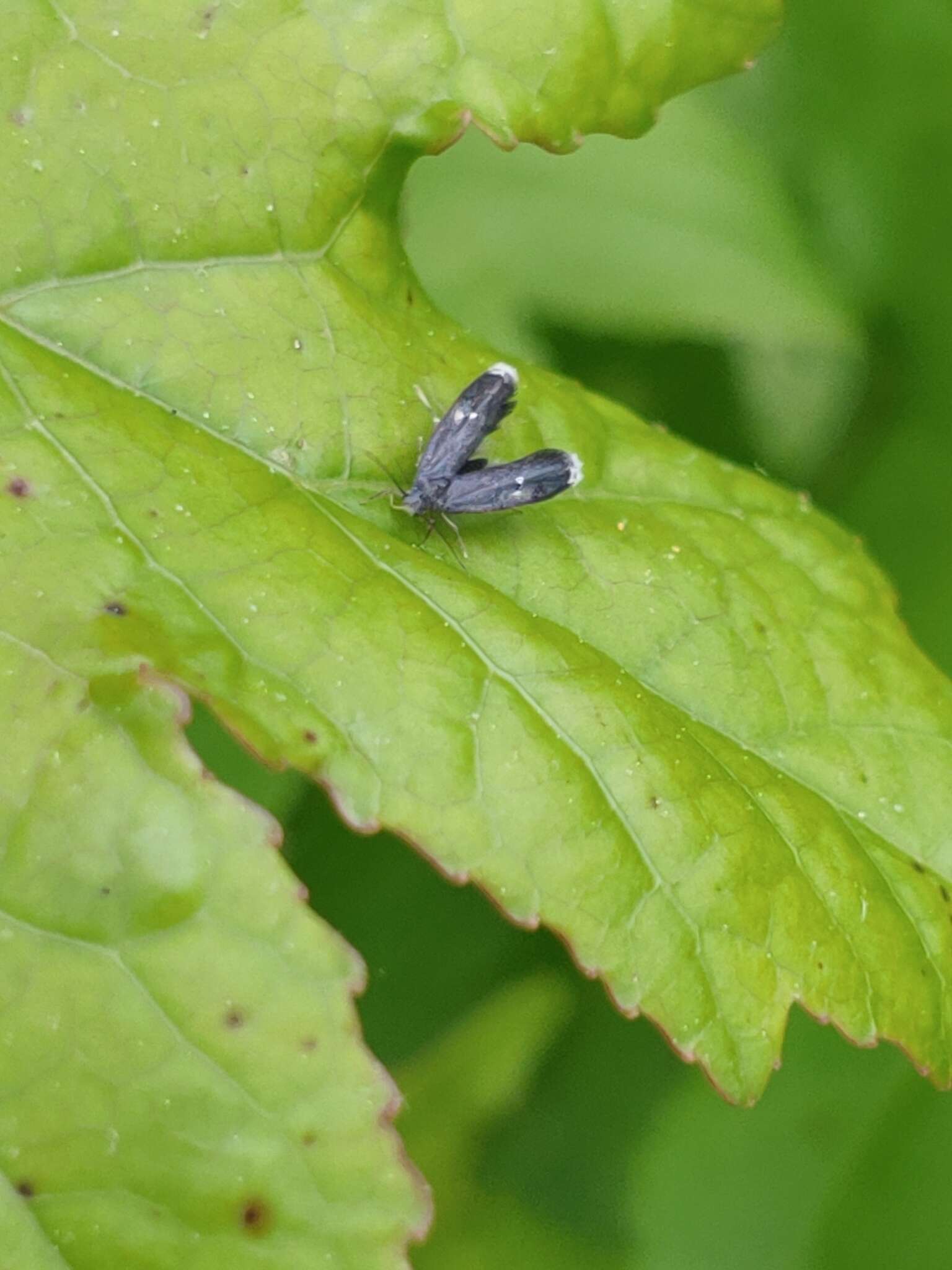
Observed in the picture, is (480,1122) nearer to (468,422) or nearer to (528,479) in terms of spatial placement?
(528,479)

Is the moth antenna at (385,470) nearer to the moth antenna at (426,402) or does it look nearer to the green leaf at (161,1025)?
the moth antenna at (426,402)

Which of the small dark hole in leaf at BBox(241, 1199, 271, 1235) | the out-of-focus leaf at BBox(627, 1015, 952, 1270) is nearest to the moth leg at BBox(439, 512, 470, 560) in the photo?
the small dark hole in leaf at BBox(241, 1199, 271, 1235)

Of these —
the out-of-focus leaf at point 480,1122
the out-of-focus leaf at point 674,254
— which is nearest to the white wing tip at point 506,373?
the out-of-focus leaf at point 674,254

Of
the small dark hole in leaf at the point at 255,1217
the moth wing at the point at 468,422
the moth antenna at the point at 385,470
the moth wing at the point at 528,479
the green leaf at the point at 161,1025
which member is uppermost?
the moth wing at the point at 468,422

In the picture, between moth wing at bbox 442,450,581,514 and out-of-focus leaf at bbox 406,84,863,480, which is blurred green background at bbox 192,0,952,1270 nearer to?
out-of-focus leaf at bbox 406,84,863,480

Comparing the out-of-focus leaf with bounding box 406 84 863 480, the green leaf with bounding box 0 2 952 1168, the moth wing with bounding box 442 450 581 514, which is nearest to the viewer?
the green leaf with bounding box 0 2 952 1168

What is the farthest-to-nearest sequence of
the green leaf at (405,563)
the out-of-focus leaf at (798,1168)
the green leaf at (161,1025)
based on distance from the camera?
the out-of-focus leaf at (798,1168), the green leaf at (405,563), the green leaf at (161,1025)

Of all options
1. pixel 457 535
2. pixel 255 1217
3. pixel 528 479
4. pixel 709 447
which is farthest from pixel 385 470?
pixel 709 447
